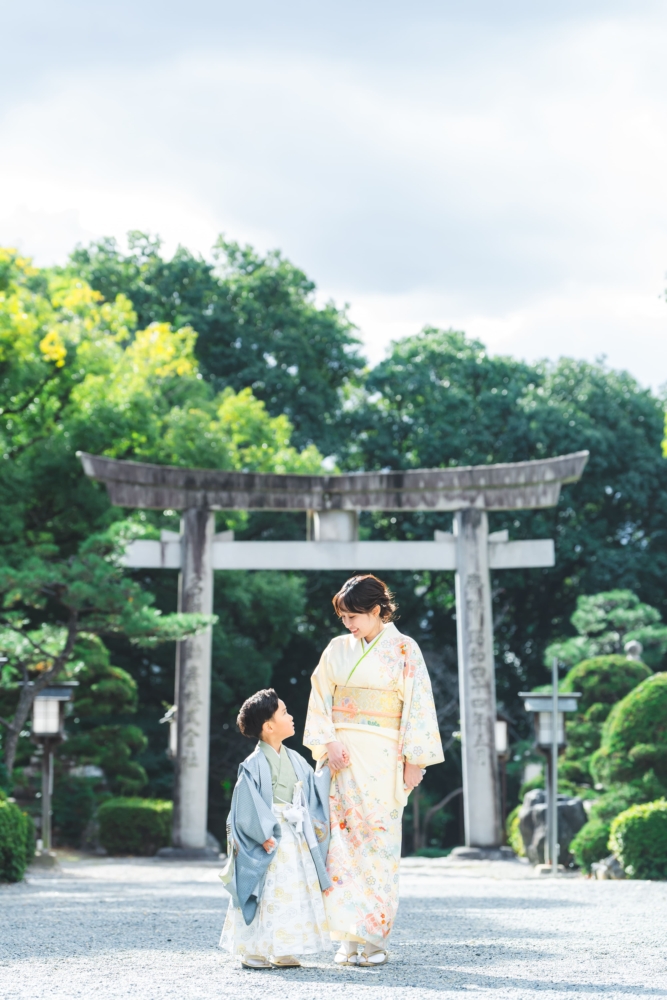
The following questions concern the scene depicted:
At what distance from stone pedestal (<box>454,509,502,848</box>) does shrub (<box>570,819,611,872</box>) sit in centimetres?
271

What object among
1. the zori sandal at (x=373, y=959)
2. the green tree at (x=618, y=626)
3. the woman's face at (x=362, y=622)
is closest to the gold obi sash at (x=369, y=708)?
the woman's face at (x=362, y=622)

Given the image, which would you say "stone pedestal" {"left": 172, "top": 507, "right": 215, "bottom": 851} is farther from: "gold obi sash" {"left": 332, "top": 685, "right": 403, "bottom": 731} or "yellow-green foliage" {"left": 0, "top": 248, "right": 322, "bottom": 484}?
"gold obi sash" {"left": 332, "top": 685, "right": 403, "bottom": 731}

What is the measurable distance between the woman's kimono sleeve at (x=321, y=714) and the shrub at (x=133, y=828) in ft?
36.2

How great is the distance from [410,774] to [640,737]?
6380 mm

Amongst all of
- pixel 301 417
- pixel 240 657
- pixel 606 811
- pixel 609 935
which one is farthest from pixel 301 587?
pixel 609 935

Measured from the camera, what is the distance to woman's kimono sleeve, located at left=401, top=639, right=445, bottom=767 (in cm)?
466

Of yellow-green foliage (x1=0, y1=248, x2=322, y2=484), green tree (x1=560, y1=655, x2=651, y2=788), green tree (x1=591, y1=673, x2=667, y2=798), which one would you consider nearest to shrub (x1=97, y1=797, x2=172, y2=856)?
yellow-green foliage (x1=0, y1=248, x2=322, y2=484)

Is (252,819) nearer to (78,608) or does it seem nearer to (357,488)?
(78,608)

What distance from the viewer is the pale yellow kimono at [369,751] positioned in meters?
4.49

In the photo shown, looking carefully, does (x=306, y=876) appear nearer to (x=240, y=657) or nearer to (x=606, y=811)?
(x=606, y=811)

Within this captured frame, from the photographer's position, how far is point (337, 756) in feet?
15.2

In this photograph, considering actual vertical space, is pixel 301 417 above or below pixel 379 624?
above

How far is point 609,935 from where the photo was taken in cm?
522

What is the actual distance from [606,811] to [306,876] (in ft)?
22.5
